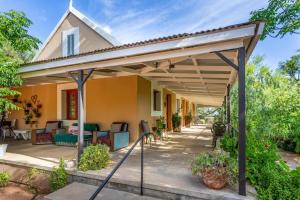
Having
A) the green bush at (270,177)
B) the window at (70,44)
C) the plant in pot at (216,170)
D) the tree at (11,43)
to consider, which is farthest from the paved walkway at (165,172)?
the window at (70,44)

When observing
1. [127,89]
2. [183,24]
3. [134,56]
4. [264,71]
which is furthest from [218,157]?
[264,71]

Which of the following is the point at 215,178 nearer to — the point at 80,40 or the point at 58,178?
the point at 58,178

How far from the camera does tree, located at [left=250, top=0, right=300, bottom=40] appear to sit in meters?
6.94

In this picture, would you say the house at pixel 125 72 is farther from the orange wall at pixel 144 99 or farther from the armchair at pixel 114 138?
the armchair at pixel 114 138

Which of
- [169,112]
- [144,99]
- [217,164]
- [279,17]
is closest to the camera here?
[217,164]

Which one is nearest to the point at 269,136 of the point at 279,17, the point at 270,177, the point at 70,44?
the point at 279,17

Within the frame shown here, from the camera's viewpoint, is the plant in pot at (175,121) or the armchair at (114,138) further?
the plant in pot at (175,121)

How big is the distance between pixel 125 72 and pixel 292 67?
17933 millimetres

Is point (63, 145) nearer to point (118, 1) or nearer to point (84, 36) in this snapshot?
point (84, 36)

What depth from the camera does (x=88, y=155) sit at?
4785 millimetres

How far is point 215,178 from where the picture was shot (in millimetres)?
3557

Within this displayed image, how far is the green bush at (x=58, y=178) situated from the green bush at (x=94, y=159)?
15.5 inches

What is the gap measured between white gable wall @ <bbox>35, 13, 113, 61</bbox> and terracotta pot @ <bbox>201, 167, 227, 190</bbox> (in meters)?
8.16

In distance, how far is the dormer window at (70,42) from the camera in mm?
11188
